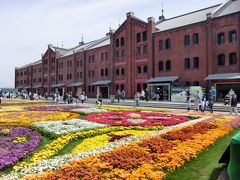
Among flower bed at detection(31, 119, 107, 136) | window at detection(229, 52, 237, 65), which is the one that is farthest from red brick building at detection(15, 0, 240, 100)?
flower bed at detection(31, 119, 107, 136)

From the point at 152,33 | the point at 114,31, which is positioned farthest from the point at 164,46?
the point at 114,31

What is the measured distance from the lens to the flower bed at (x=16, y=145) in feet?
27.9

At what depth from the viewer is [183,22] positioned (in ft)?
147

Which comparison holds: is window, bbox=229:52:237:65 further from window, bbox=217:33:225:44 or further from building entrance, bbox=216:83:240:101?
building entrance, bbox=216:83:240:101

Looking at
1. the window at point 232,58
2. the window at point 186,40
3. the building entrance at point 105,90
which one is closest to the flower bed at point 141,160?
the window at point 232,58

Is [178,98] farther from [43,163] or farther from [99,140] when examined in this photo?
[43,163]

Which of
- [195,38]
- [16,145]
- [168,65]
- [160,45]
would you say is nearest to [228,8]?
[195,38]

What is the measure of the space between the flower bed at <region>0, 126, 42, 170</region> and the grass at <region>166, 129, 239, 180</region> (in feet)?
15.6

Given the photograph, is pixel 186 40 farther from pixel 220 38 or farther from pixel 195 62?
pixel 220 38

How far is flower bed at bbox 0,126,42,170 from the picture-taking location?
27.9 feet

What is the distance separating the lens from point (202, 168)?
7996 millimetres

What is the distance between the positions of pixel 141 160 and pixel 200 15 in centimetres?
4065

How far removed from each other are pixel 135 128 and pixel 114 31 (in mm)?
43732

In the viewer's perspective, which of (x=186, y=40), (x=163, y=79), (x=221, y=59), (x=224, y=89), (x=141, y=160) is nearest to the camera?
(x=141, y=160)
